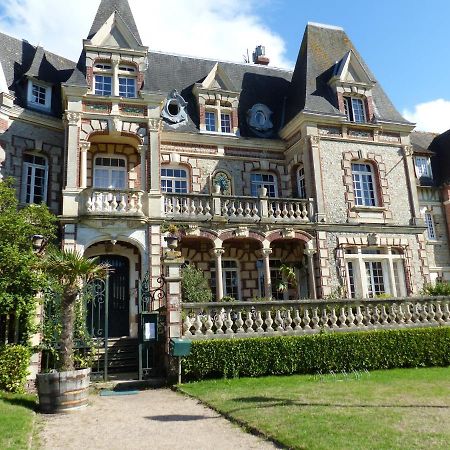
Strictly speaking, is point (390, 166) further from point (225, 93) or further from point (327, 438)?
point (327, 438)

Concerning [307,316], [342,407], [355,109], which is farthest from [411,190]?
[342,407]

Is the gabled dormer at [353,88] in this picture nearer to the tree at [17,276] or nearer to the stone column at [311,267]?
the stone column at [311,267]

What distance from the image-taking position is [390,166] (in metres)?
20.4

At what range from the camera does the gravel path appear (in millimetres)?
6055

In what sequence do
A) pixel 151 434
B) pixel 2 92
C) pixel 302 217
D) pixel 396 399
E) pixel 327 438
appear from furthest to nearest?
pixel 302 217 < pixel 2 92 < pixel 396 399 < pixel 151 434 < pixel 327 438

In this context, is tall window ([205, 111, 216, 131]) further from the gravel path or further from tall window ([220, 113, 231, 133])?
the gravel path

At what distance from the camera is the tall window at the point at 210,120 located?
20.2 metres

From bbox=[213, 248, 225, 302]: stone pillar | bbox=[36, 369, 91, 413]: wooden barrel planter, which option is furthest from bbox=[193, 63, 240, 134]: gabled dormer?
bbox=[36, 369, 91, 413]: wooden barrel planter

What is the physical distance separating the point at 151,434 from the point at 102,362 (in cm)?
699

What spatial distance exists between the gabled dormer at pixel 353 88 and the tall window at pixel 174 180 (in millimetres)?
7506

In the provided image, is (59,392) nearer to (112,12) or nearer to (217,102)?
(217,102)

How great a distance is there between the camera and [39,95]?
18406mm

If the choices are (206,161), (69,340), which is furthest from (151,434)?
(206,161)

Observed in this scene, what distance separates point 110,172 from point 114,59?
4334 millimetres
